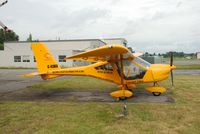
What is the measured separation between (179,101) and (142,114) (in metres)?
2.51

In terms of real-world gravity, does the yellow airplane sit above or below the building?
below

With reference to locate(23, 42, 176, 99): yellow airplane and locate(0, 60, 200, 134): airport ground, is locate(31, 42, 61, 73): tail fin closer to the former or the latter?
locate(23, 42, 176, 99): yellow airplane

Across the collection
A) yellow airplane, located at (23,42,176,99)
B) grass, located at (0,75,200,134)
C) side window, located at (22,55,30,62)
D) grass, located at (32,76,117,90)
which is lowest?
grass, located at (0,75,200,134)

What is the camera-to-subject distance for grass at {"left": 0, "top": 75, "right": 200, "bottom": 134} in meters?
5.70

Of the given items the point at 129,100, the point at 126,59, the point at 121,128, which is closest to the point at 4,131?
the point at 121,128

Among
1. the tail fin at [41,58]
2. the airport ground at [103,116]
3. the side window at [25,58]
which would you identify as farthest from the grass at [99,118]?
the side window at [25,58]

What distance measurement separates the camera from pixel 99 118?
664 cm

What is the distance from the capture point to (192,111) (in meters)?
7.20

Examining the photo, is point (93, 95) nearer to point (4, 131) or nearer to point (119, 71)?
point (119, 71)

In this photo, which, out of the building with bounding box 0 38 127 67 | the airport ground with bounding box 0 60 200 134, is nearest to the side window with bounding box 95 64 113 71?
the airport ground with bounding box 0 60 200 134

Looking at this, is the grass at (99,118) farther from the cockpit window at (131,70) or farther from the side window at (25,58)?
the side window at (25,58)

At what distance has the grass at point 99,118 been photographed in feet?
18.7

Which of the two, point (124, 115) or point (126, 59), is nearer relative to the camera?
point (124, 115)

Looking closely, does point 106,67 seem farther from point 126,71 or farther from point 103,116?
point 103,116
